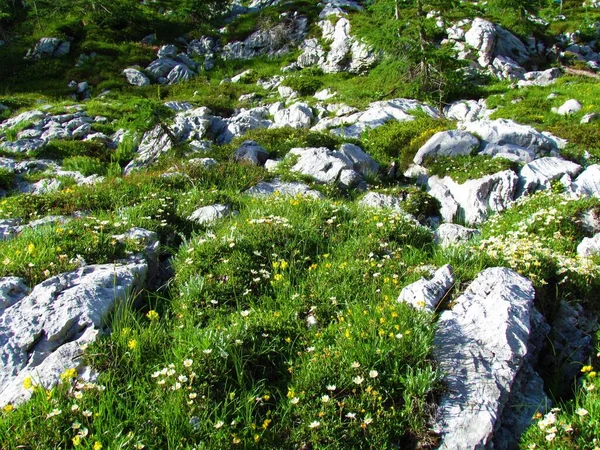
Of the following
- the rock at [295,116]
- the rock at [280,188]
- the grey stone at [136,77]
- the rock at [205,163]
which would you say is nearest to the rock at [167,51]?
the grey stone at [136,77]

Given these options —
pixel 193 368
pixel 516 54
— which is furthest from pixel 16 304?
pixel 516 54

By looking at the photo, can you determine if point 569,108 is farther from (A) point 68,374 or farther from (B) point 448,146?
(A) point 68,374

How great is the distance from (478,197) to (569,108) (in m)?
11.5

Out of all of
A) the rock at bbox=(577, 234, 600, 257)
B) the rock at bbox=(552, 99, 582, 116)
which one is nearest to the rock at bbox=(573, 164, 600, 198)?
the rock at bbox=(577, 234, 600, 257)

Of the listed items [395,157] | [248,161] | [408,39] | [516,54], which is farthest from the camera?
[516,54]

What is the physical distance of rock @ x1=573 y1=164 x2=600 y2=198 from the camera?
39.0 ft

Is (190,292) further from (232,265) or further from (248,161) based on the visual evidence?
(248,161)

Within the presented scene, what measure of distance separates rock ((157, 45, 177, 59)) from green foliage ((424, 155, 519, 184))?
27.6 m

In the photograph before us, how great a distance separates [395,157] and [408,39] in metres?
9.40

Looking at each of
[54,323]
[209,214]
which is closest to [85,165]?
[209,214]

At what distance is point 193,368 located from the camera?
456cm

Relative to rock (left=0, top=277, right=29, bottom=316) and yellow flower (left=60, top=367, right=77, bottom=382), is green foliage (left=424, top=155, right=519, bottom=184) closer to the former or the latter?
rock (left=0, top=277, right=29, bottom=316)

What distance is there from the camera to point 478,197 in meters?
12.1

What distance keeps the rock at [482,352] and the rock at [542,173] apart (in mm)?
7117
